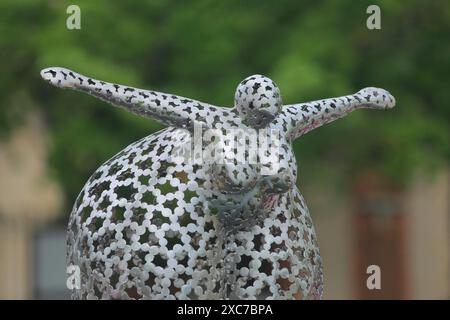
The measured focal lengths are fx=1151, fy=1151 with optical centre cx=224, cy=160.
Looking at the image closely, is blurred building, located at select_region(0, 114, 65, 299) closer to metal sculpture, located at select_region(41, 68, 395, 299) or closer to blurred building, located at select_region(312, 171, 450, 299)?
blurred building, located at select_region(312, 171, 450, 299)

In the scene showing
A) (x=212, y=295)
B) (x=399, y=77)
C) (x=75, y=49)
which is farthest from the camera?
(x=399, y=77)

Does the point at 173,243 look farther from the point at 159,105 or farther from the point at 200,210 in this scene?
the point at 159,105

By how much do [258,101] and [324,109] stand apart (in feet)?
1.07

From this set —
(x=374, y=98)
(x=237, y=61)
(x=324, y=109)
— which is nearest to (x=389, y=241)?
(x=237, y=61)

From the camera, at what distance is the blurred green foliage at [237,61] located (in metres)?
9.20

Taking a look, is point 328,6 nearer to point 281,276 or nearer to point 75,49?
point 75,49

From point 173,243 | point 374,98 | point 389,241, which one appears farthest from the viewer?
point 389,241

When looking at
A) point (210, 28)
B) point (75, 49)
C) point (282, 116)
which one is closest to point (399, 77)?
point (210, 28)

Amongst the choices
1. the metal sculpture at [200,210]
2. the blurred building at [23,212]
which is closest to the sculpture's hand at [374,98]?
the metal sculpture at [200,210]

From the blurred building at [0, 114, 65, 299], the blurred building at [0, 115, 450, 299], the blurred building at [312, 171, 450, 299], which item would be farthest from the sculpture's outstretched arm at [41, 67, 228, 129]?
the blurred building at [312, 171, 450, 299]

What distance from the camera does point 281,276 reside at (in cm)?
342

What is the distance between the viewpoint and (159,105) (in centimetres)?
344

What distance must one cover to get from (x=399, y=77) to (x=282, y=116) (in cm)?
640
